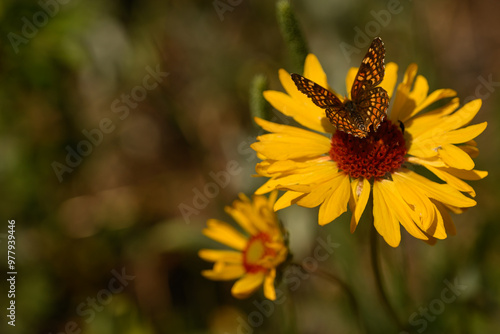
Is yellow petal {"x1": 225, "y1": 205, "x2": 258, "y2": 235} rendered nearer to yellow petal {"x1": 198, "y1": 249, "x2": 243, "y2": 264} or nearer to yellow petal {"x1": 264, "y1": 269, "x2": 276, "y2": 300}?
yellow petal {"x1": 198, "y1": 249, "x2": 243, "y2": 264}

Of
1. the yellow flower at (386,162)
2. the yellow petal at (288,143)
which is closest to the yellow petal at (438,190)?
the yellow flower at (386,162)

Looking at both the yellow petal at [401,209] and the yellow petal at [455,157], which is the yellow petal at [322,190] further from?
the yellow petal at [455,157]

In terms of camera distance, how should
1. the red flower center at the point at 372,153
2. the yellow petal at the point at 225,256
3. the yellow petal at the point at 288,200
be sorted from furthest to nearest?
the yellow petal at the point at 225,256 < the red flower center at the point at 372,153 < the yellow petal at the point at 288,200

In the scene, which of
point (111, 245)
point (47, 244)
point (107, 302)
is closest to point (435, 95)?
point (107, 302)

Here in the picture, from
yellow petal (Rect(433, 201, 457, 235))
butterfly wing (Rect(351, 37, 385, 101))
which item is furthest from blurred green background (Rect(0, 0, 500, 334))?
butterfly wing (Rect(351, 37, 385, 101))

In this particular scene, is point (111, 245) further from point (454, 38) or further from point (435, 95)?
point (454, 38)
